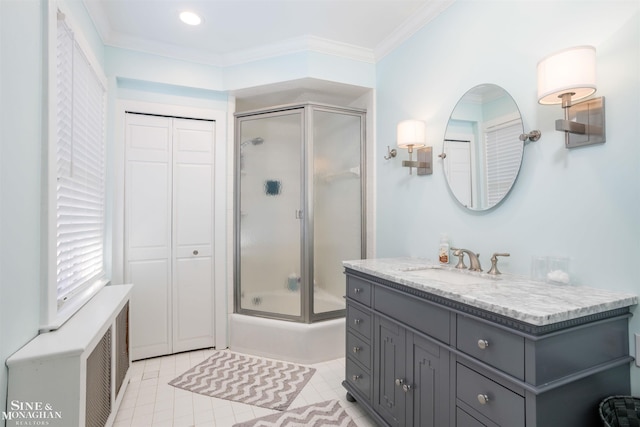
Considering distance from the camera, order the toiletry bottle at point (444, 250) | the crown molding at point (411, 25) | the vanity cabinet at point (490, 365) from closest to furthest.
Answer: the vanity cabinet at point (490, 365), the toiletry bottle at point (444, 250), the crown molding at point (411, 25)

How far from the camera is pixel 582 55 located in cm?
121

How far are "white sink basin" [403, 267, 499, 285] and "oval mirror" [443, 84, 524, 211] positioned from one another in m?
0.38

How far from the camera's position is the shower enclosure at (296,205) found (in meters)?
2.81

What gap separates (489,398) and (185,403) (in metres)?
1.85

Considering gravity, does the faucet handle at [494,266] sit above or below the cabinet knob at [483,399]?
above

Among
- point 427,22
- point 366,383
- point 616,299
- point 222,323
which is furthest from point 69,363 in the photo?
point 427,22

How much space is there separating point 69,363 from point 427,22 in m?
2.76

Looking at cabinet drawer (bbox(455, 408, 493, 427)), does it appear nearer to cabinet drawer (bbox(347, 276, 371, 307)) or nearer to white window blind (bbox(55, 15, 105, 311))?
cabinet drawer (bbox(347, 276, 371, 307))

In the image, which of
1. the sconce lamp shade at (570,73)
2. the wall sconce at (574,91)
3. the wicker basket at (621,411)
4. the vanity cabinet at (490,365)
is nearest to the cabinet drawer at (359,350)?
the vanity cabinet at (490,365)

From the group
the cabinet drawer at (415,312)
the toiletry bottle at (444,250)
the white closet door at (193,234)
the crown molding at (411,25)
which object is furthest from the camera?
the white closet door at (193,234)

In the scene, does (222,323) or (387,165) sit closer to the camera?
(387,165)

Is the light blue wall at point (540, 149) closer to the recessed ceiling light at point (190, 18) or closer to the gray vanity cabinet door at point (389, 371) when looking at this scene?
the gray vanity cabinet door at point (389, 371)

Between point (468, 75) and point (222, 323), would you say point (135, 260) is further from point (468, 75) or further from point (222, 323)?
point (468, 75)

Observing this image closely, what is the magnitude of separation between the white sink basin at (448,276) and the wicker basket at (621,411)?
1.80 feet
